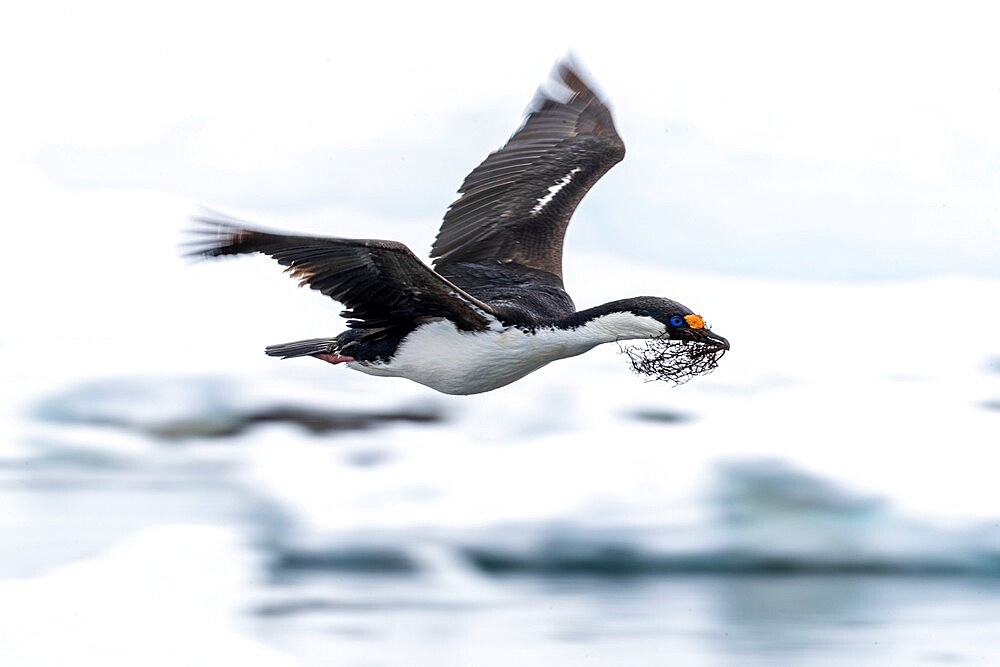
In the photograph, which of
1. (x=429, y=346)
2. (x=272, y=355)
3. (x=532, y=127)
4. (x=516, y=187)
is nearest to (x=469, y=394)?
(x=429, y=346)

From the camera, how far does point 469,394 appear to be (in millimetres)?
10039

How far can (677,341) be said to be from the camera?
30.0ft

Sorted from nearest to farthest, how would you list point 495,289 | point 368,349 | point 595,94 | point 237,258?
point 237,258
point 368,349
point 495,289
point 595,94

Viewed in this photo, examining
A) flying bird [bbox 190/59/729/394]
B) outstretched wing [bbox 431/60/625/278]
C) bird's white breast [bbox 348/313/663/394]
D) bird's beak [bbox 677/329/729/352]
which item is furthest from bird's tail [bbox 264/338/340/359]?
bird's beak [bbox 677/329/729/352]

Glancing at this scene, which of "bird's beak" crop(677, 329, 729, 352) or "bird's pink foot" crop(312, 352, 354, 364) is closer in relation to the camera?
"bird's beak" crop(677, 329, 729, 352)

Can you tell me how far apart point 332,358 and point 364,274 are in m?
1.20

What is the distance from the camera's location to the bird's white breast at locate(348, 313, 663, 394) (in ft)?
31.2

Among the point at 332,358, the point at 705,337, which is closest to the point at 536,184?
the point at 332,358

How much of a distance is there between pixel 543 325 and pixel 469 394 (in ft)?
2.62

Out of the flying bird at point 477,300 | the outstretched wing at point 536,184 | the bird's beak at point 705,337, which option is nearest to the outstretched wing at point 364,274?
the flying bird at point 477,300

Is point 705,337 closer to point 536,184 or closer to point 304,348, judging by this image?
point 304,348

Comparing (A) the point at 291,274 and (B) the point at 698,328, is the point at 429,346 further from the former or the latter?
(B) the point at 698,328

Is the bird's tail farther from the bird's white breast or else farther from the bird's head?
the bird's head

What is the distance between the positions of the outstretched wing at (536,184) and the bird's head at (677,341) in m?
2.33
